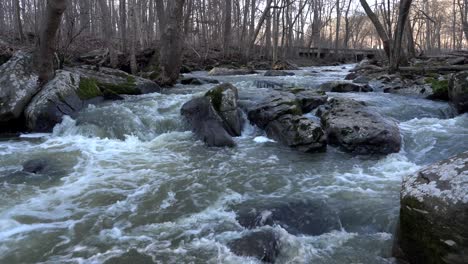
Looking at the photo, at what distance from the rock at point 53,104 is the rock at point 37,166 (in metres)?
2.49

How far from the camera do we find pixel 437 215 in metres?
3.29

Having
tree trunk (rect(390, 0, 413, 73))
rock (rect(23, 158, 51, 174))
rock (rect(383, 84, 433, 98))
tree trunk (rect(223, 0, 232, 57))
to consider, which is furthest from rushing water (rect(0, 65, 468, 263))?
tree trunk (rect(223, 0, 232, 57))

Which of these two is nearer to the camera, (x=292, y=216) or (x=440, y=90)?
(x=292, y=216)

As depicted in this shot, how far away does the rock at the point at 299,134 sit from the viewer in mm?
7944

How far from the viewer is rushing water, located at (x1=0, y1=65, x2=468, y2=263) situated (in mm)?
4207

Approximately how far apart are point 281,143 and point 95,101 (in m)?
5.57

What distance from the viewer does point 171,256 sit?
403cm

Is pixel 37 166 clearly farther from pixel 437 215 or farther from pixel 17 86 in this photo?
pixel 437 215

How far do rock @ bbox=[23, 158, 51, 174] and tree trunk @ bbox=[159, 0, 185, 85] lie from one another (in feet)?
25.8

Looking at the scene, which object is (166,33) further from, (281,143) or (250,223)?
(250,223)

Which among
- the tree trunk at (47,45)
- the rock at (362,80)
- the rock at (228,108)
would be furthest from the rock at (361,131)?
the rock at (362,80)

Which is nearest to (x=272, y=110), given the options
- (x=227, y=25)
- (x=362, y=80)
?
(x=362, y=80)

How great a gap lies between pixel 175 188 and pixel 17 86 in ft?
20.0

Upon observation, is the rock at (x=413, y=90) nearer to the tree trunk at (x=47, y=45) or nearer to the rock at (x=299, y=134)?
the rock at (x=299, y=134)
